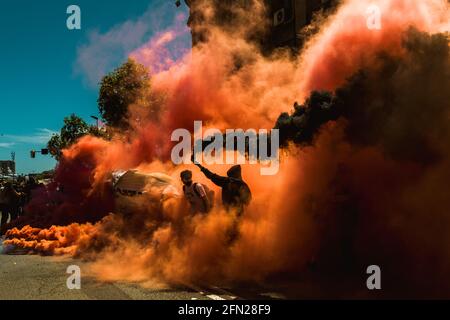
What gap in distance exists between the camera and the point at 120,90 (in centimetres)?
2939

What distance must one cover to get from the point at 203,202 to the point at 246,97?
17.9ft

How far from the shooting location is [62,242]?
9.62m

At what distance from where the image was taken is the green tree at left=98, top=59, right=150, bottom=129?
28.7m

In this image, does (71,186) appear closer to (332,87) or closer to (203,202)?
(203,202)

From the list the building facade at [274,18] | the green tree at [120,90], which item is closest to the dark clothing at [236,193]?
the building facade at [274,18]

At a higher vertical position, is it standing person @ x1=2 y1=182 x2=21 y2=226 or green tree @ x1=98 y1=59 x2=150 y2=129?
green tree @ x1=98 y1=59 x2=150 y2=129
